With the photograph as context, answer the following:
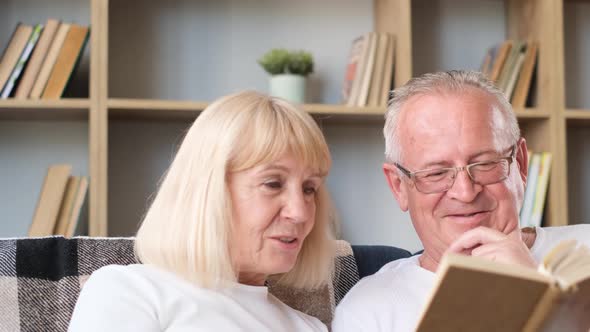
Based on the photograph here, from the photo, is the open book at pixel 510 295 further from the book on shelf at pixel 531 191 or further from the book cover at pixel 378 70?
the book on shelf at pixel 531 191

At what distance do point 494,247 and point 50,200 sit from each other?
5.04ft

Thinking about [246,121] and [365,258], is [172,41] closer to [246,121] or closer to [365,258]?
[365,258]

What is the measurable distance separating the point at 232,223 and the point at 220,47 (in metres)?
1.52

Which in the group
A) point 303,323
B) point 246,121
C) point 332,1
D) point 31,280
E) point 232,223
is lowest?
point 303,323

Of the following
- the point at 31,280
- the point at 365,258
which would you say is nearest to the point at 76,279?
the point at 31,280

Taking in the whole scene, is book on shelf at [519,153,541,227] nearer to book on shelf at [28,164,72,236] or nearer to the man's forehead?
the man's forehead

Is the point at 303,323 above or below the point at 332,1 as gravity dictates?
below

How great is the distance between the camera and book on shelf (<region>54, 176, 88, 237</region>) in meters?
2.29

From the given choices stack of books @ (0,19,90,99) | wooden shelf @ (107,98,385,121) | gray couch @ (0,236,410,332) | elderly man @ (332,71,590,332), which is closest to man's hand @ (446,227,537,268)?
elderly man @ (332,71,590,332)

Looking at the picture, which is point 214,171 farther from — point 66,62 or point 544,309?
point 66,62

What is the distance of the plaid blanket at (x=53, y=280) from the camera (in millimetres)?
1350

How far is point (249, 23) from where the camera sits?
271 cm

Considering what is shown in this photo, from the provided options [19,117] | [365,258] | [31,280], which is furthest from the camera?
[19,117]

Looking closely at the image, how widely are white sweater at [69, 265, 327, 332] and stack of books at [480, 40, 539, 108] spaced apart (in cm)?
159
